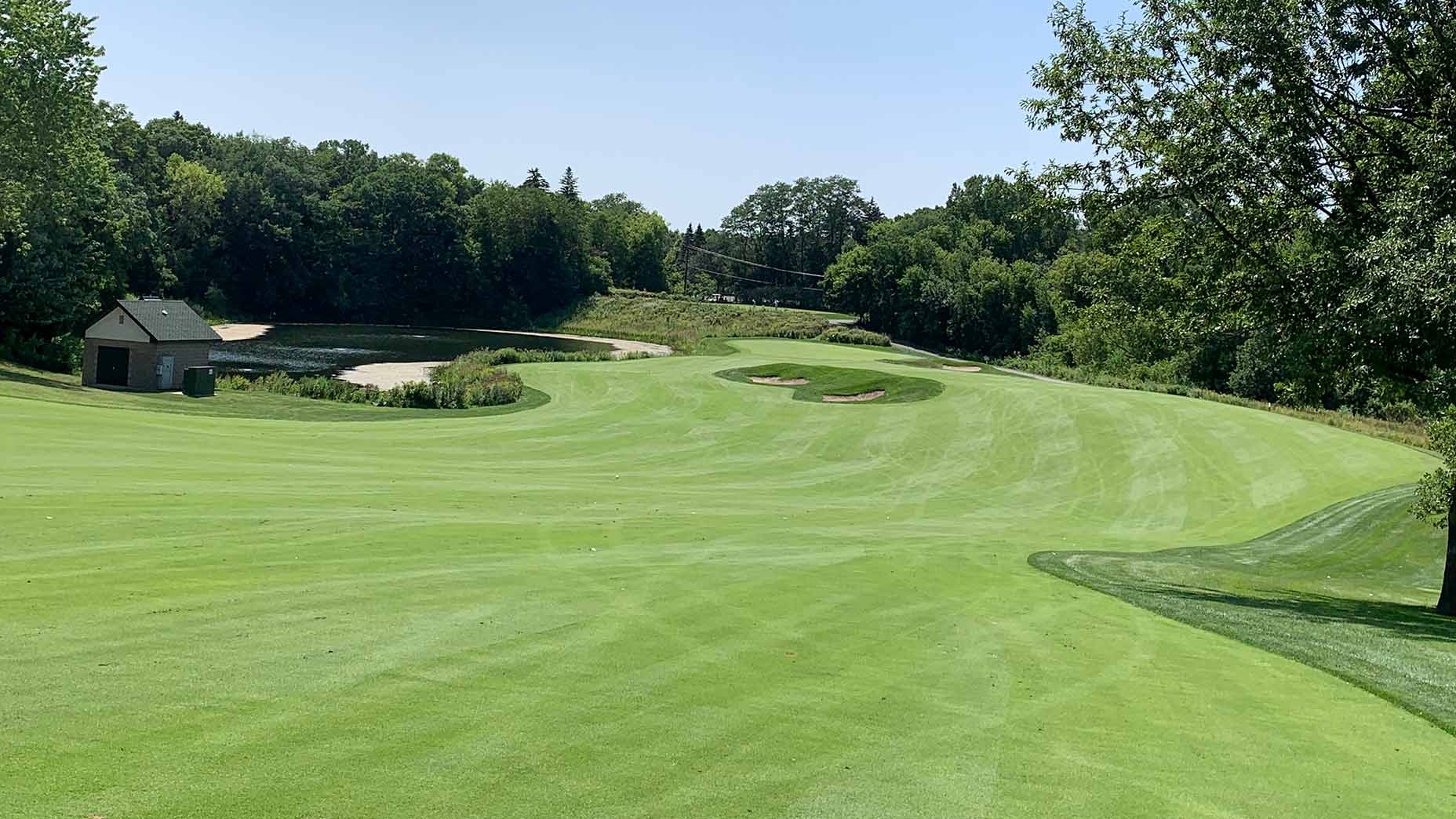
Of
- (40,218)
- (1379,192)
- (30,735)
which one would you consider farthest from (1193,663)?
(40,218)

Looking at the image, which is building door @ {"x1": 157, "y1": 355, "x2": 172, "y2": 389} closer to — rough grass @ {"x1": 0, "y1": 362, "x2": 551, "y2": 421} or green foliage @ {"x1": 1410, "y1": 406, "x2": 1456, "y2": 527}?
rough grass @ {"x1": 0, "y1": 362, "x2": 551, "y2": 421}

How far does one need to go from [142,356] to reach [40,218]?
1799 cm

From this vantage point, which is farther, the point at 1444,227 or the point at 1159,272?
the point at 1159,272

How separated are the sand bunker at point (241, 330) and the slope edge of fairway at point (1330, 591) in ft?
305

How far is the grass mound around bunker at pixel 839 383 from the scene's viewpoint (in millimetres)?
50844

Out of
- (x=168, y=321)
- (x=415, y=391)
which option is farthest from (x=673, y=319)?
(x=415, y=391)

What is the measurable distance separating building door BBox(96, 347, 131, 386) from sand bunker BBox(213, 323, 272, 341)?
51.4 m

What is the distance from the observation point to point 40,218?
5750 centimetres

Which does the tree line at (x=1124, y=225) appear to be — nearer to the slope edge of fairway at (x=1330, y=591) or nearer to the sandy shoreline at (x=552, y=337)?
the slope edge of fairway at (x=1330, y=591)

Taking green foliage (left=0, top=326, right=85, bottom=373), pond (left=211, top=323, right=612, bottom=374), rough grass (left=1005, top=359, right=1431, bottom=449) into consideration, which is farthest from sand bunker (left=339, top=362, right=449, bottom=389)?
rough grass (left=1005, top=359, right=1431, bottom=449)

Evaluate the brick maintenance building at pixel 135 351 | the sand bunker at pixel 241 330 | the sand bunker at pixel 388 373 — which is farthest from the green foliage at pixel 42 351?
the sand bunker at pixel 241 330

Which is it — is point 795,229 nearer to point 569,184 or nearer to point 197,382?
point 569,184

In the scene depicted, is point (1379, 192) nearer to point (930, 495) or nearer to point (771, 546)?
point (771, 546)

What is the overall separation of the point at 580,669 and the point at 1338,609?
46.2ft
